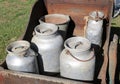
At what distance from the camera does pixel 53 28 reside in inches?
110

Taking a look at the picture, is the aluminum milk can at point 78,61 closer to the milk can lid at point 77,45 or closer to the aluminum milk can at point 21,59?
the milk can lid at point 77,45

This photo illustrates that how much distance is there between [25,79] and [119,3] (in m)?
3.71

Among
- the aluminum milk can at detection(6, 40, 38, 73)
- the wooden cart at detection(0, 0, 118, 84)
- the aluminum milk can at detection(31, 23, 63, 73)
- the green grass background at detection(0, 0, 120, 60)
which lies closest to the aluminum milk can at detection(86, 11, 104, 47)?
the wooden cart at detection(0, 0, 118, 84)

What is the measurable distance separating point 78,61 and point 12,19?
335 centimetres

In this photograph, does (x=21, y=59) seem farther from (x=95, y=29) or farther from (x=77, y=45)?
(x=95, y=29)

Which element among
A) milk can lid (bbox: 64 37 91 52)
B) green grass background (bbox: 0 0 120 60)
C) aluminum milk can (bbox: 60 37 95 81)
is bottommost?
green grass background (bbox: 0 0 120 60)

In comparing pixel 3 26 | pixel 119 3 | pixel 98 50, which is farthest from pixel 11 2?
pixel 98 50

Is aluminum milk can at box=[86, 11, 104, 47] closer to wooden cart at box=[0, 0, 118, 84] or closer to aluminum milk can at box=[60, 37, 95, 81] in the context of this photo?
wooden cart at box=[0, 0, 118, 84]

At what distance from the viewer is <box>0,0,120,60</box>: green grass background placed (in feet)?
15.8

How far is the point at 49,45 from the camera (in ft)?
8.80

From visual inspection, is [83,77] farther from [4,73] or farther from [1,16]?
[1,16]

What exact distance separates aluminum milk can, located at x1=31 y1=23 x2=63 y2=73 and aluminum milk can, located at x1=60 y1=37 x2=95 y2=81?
0.50ft

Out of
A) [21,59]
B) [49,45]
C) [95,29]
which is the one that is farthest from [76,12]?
[21,59]

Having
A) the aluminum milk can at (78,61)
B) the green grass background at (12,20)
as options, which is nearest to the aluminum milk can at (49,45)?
the aluminum milk can at (78,61)
